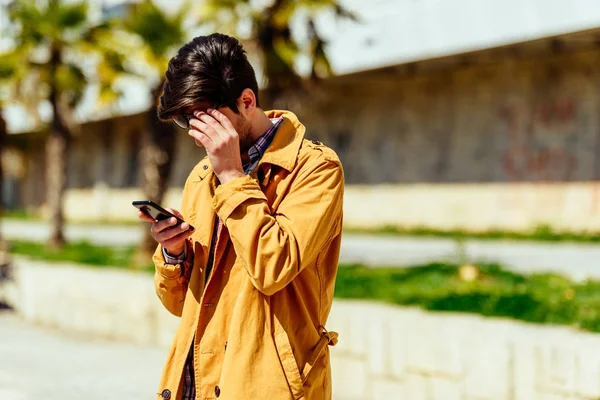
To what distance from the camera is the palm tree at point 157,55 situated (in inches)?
471

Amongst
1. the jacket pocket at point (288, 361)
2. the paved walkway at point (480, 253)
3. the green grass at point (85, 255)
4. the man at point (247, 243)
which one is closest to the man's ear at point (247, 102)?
the man at point (247, 243)

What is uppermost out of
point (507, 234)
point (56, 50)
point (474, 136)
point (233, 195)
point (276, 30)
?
point (56, 50)

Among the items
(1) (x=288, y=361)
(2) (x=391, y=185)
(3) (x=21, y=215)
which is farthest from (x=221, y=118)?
(3) (x=21, y=215)

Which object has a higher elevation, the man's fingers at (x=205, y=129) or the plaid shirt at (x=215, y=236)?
the man's fingers at (x=205, y=129)

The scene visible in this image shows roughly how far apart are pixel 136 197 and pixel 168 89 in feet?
88.9

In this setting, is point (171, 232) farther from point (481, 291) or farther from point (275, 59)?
point (275, 59)

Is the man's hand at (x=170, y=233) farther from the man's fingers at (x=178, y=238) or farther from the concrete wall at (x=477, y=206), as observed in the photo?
the concrete wall at (x=477, y=206)

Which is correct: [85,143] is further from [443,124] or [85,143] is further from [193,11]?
[193,11]

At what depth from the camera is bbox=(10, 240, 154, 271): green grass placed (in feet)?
37.8

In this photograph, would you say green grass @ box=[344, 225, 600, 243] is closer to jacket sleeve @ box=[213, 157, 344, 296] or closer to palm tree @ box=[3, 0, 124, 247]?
palm tree @ box=[3, 0, 124, 247]

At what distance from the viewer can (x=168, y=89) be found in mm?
2107

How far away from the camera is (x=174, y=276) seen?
2.36 metres

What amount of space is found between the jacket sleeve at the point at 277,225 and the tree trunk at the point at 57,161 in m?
13.9

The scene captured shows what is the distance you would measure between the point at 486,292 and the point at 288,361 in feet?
15.2
